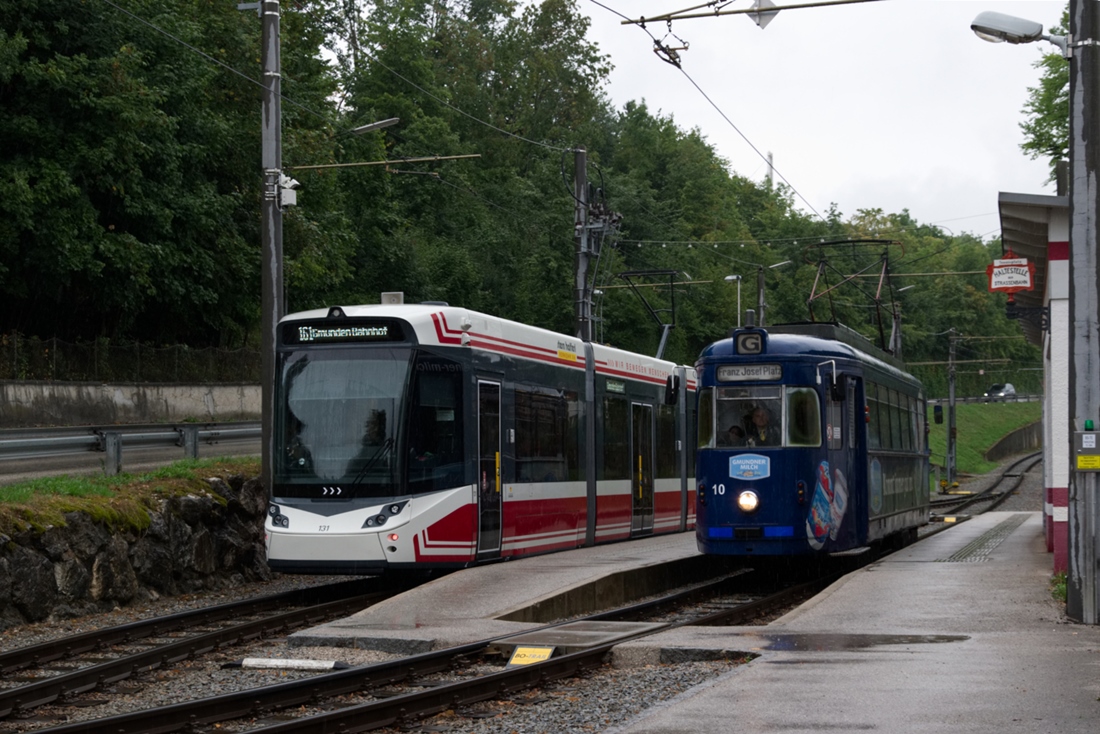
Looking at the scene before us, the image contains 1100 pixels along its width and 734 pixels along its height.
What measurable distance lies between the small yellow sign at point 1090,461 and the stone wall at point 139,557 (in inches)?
396

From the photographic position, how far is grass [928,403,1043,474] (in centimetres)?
8056

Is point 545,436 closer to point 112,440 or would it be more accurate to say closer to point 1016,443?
point 112,440

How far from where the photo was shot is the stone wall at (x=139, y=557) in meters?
14.9

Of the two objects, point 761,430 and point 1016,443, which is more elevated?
point 761,430

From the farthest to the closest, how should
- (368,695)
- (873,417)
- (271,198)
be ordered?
(271,198) → (873,417) → (368,695)

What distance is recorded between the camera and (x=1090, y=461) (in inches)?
502

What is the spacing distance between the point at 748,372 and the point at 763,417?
23.1 inches

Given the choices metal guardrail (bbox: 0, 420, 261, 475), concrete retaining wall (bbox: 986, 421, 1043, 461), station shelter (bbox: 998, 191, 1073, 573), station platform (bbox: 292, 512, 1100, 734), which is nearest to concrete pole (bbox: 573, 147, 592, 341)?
metal guardrail (bbox: 0, 420, 261, 475)

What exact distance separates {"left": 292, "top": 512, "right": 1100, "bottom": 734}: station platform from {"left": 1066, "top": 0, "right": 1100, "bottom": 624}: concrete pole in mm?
523

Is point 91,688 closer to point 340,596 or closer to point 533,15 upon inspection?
point 340,596

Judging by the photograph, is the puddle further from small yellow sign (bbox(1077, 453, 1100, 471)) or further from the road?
the road

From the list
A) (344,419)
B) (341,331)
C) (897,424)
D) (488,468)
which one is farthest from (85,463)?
(897,424)

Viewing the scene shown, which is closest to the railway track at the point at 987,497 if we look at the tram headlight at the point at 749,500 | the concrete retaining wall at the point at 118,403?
the concrete retaining wall at the point at 118,403

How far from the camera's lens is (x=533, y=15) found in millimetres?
75875
